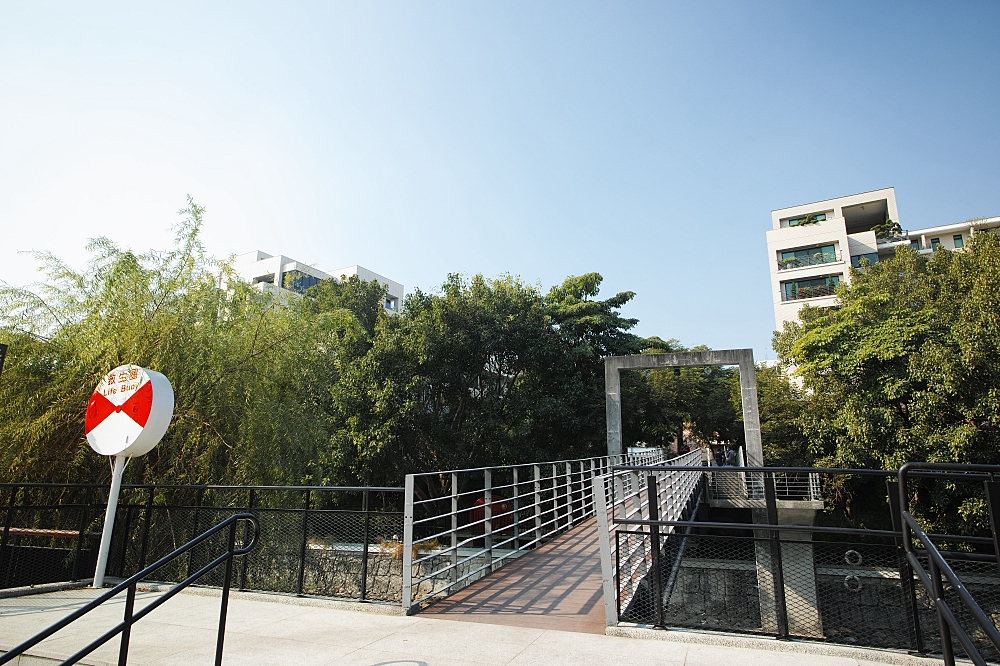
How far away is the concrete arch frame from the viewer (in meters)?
15.7

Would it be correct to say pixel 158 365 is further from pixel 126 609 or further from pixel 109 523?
pixel 126 609

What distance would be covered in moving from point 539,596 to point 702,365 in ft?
41.6

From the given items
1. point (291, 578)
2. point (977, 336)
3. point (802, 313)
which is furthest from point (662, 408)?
point (291, 578)

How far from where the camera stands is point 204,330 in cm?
805

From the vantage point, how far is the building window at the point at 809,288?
30688mm

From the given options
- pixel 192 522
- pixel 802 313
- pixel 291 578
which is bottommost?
pixel 291 578

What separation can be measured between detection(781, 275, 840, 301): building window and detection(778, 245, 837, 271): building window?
98 cm

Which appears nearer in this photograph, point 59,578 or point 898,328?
point 59,578

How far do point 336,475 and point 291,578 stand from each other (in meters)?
11.1

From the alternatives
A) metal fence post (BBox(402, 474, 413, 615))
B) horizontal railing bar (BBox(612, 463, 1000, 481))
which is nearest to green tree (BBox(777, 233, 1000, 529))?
horizontal railing bar (BBox(612, 463, 1000, 481))

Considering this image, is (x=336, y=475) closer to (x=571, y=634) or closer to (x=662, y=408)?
(x=662, y=408)

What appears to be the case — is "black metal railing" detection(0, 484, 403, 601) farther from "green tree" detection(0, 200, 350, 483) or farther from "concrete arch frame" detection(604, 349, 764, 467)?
"concrete arch frame" detection(604, 349, 764, 467)

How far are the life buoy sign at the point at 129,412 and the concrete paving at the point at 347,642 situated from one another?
4.94ft

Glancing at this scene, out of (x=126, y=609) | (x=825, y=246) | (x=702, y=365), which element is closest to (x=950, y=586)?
(x=126, y=609)
